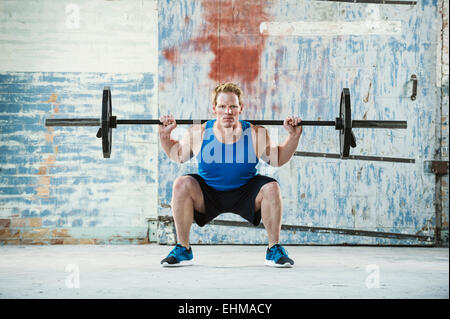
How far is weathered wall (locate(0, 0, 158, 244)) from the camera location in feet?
13.0

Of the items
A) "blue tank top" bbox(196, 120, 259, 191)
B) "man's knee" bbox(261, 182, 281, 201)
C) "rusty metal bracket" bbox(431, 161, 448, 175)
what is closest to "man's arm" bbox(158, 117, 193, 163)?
"blue tank top" bbox(196, 120, 259, 191)

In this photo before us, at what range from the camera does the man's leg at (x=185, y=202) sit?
295 centimetres

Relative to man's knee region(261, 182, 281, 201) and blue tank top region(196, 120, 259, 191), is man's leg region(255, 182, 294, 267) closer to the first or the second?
man's knee region(261, 182, 281, 201)

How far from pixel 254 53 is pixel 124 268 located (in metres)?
1.73

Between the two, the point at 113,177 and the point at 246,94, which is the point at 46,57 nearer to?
the point at 113,177

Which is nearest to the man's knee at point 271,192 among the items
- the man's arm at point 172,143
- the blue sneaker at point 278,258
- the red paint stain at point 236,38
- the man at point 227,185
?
the man at point 227,185

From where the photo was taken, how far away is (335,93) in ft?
12.8

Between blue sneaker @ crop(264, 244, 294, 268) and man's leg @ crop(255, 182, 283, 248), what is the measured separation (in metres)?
0.04

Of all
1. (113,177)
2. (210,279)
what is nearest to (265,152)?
(210,279)

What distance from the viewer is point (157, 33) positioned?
4.00m

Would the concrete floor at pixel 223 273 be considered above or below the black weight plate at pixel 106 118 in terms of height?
below

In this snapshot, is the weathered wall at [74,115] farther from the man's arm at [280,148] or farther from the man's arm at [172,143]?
the man's arm at [280,148]

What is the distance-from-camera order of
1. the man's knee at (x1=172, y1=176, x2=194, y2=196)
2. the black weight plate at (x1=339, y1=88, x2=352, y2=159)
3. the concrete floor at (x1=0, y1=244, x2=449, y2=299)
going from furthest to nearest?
the man's knee at (x1=172, y1=176, x2=194, y2=196), the black weight plate at (x1=339, y1=88, x2=352, y2=159), the concrete floor at (x1=0, y1=244, x2=449, y2=299)

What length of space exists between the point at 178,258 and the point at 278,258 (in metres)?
0.49
